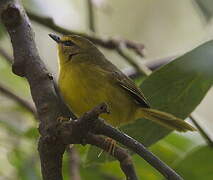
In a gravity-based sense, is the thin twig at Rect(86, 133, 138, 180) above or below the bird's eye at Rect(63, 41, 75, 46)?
above

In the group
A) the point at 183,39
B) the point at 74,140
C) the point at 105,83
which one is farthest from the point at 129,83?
the point at 183,39

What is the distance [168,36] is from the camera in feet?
20.0

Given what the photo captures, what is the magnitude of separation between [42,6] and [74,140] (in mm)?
1616

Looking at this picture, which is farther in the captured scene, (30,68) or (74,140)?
(30,68)

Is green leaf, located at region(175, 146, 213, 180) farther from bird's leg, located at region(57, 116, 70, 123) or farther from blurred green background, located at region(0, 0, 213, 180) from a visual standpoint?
bird's leg, located at region(57, 116, 70, 123)

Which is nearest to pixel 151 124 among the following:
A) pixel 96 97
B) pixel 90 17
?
pixel 96 97

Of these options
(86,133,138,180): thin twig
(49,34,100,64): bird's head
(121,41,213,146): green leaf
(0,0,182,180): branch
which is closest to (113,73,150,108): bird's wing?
(49,34,100,64): bird's head

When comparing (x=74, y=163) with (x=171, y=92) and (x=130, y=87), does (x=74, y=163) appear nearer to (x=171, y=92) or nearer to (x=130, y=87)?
(x=130, y=87)

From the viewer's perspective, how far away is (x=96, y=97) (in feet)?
6.84

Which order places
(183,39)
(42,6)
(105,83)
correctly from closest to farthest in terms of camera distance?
(105,83), (42,6), (183,39)

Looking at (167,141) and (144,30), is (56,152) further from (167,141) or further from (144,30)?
(144,30)

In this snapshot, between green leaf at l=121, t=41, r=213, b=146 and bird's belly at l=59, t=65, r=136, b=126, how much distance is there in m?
0.30

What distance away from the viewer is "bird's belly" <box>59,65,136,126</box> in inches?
80.0

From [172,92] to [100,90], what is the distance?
0.46m
